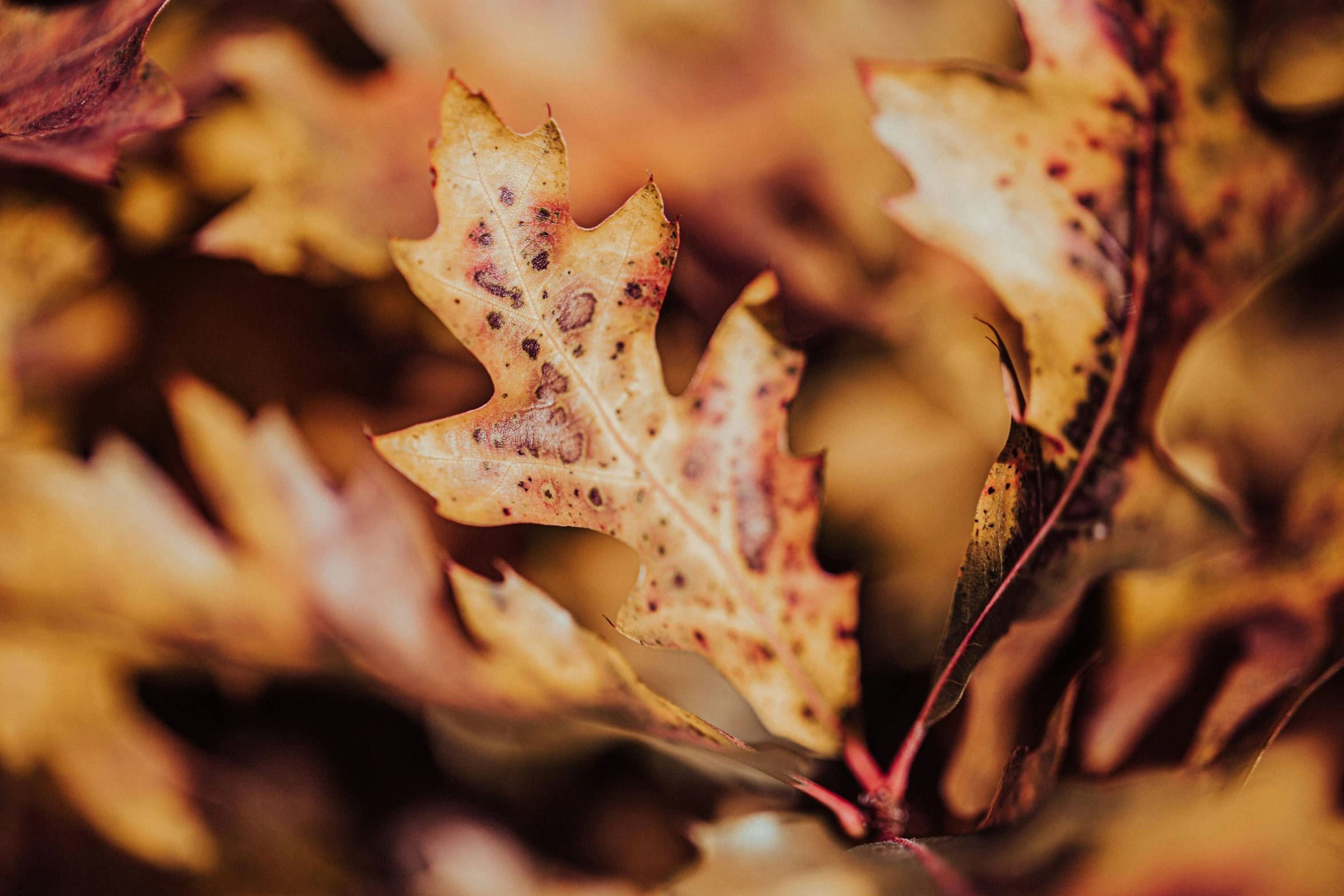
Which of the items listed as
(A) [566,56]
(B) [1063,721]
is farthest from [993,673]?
(A) [566,56]

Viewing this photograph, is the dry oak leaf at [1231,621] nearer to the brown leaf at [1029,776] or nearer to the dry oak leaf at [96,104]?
the brown leaf at [1029,776]

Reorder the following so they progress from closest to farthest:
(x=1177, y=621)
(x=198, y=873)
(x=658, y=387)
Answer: (x=658, y=387) → (x=1177, y=621) → (x=198, y=873)

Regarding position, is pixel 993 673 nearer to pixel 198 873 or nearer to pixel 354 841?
pixel 354 841

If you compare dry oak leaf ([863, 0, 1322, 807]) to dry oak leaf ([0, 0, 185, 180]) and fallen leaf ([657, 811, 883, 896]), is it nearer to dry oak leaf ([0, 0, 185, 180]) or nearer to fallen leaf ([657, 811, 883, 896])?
fallen leaf ([657, 811, 883, 896])

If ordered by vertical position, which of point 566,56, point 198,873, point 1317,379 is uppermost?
point 566,56

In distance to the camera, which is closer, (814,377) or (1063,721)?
(1063,721)

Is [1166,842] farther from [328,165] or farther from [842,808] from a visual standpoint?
[328,165]

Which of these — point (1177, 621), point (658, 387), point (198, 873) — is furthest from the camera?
point (198, 873)

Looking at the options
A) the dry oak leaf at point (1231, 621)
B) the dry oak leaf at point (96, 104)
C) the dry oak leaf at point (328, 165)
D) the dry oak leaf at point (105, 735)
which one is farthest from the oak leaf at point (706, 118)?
the dry oak leaf at point (105, 735)
